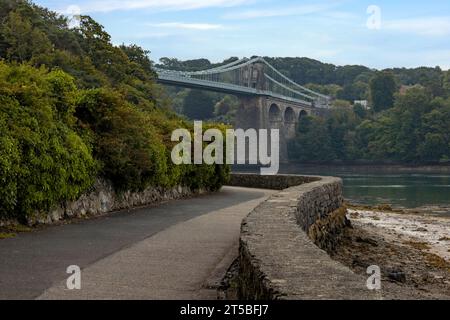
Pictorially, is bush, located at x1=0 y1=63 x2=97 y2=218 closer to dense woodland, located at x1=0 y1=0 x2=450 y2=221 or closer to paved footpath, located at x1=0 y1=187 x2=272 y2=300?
dense woodland, located at x1=0 y1=0 x2=450 y2=221

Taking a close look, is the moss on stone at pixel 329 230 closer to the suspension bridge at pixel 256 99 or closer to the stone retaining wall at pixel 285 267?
the stone retaining wall at pixel 285 267

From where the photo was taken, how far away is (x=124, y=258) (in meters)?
8.70

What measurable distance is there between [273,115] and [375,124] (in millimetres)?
18796

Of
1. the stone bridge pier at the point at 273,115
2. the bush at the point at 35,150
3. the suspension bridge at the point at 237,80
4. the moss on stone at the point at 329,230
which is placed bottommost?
the moss on stone at the point at 329,230

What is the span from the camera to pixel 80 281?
7.02 metres

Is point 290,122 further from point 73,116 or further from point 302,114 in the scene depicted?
point 73,116

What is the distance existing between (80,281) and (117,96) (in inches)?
383

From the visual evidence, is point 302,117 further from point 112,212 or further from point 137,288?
point 137,288

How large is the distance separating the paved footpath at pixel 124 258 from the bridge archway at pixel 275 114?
95.0 m

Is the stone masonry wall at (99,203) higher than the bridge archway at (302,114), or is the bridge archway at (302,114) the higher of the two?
the bridge archway at (302,114)

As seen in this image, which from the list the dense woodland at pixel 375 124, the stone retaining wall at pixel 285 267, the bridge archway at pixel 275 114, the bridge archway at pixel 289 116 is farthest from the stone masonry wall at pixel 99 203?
the bridge archway at pixel 289 116

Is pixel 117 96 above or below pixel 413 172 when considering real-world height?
above

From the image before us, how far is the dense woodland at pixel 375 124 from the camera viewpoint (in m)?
103
